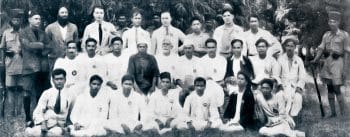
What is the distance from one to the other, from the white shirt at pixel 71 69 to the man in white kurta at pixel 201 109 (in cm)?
141

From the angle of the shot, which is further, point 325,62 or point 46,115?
point 325,62

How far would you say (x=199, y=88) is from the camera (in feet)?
20.2

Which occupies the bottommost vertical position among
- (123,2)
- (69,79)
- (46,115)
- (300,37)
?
(46,115)

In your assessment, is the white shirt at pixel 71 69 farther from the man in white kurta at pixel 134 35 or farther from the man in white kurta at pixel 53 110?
the man in white kurta at pixel 134 35

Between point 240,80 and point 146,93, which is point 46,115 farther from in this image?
point 240,80

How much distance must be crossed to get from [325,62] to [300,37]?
475 mm

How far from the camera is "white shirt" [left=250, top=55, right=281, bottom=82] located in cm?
623

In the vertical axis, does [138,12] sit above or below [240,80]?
above

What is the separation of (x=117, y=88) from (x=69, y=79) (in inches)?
24.3

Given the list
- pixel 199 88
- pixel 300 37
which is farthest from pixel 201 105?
pixel 300 37

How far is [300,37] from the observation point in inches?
249

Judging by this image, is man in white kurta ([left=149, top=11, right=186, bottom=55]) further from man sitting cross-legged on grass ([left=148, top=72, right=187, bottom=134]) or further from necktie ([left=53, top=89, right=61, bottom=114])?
necktie ([left=53, top=89, right=61, bottom=114])

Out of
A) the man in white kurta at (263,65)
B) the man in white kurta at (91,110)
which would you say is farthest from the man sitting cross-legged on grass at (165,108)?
the man in white kurta at (263,65)

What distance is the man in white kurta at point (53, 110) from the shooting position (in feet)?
19.6
